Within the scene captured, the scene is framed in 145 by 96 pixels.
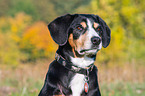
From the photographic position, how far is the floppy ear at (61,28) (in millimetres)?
3504

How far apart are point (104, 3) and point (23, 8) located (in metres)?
38.6

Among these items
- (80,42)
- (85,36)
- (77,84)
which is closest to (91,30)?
(85,36)

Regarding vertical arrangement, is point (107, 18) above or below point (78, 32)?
above

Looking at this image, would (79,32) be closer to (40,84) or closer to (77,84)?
(77,84)

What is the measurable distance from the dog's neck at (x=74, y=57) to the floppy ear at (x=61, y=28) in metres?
0.15

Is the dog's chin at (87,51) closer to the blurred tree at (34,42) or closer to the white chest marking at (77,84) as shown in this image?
the white chest marking at (77,84)

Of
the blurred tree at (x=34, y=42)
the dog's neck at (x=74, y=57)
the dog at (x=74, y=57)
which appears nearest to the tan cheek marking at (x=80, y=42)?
the dog at (x=74, y=57)

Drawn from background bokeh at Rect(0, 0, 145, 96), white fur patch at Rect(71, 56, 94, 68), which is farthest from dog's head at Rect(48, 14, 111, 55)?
background bokeh at Rect(0, 0, 145, 96)

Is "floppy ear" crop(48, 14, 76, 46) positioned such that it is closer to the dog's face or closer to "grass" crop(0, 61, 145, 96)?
the dog's face

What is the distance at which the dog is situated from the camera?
11.1 feet

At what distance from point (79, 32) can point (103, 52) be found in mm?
12463

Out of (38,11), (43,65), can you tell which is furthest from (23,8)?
(43,65)

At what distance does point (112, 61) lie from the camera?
17.3 metres

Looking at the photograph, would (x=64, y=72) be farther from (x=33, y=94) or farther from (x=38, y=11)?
(x=38, y=11)
